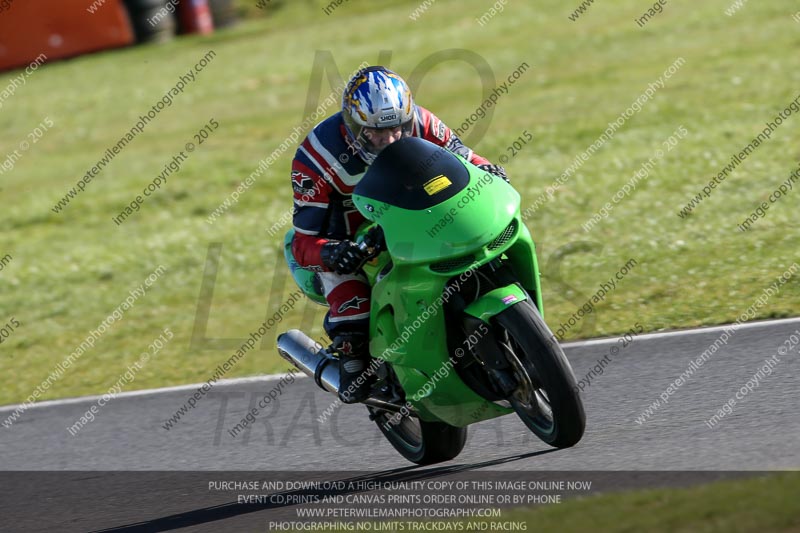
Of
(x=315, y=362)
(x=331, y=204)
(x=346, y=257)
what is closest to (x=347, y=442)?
(x=315, y=362)

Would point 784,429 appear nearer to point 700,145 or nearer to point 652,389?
point 652,389

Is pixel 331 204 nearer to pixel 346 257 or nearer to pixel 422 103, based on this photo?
pixel 346 257

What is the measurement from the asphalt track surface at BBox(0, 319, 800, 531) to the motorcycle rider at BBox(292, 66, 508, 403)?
0.72m

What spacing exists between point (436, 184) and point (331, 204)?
871mm

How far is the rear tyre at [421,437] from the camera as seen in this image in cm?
596

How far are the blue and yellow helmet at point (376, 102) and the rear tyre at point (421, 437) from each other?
1.55 meters

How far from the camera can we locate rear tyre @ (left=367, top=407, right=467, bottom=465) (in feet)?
19.6

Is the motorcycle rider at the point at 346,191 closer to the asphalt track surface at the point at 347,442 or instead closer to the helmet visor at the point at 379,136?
the helmet visor at the point at 379,136

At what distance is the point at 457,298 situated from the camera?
5.30 metres

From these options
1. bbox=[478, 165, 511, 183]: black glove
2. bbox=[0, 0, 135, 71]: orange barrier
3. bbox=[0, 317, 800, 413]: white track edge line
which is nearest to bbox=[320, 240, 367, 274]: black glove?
bbox=[478, 165, 511, 183]: black glove

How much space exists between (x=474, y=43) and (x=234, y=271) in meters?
10.6

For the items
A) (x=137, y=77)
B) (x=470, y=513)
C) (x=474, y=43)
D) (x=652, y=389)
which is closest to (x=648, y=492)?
(x=470, y=513)

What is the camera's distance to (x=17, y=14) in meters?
23.5

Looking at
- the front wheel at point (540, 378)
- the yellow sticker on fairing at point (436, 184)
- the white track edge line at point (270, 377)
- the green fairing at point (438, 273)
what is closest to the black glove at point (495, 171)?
the green fairing at point (438, 273)
